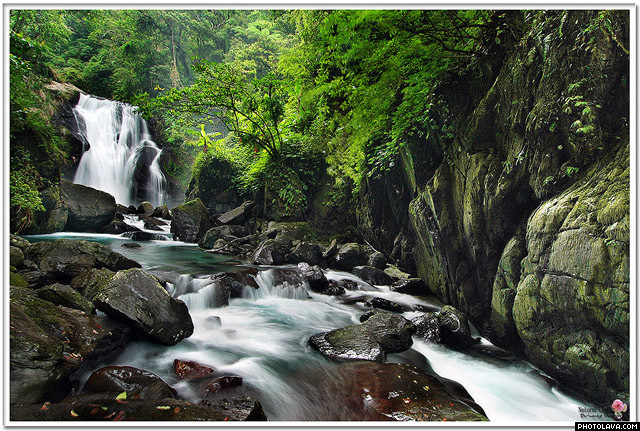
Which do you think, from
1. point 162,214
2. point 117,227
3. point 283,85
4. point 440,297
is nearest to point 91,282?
point 440,297

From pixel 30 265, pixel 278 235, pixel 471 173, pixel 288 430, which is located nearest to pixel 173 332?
pixel 288 430

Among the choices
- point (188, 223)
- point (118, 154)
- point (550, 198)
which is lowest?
point (188, 223)

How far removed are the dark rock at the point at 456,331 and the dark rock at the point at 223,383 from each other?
10.6 feet

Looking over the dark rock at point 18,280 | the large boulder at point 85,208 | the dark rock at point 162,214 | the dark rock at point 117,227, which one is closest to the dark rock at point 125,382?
the dark rock at point 18,280

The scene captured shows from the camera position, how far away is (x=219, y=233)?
11414 millimetres

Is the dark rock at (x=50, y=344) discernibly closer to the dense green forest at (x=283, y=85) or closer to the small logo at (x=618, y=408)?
the dense green forest at (x=283, y=85)

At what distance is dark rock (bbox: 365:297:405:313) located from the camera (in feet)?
18.9

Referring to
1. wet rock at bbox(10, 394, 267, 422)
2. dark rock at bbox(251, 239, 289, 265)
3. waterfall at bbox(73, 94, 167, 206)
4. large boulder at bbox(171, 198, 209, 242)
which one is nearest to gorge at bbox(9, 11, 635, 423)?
wet rock at bbox(10, 394, 267, 422)

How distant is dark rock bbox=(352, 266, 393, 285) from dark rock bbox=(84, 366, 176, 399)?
17.6 ft

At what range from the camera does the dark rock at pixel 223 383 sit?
2977mm

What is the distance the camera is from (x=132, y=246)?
963cm

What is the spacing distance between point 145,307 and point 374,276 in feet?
17.1

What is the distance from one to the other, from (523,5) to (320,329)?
534 cm

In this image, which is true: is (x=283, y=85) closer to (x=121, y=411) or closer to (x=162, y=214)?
(x=121, y=411)
